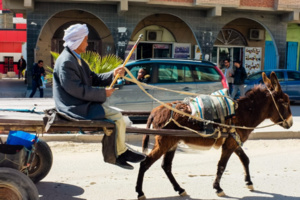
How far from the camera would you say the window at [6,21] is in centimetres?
3719

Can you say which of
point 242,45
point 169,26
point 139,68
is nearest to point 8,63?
point 169,26

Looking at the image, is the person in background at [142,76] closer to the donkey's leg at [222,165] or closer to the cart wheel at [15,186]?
the donkey's leg at [222,165]

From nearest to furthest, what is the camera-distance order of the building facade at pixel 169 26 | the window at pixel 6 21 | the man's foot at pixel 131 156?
1. the man's foot at pixel 131 156
2. the building facade at pixel 169 26
3. the window at pixel 6 21

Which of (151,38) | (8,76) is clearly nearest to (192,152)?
(151,38)

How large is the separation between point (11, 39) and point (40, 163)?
33283 millimetres

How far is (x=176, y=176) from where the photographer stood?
20.5 ft

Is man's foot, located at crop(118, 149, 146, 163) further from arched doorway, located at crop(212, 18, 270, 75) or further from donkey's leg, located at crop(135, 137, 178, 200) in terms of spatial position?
arched doorway, located at crop(212, 18, 270, 75)

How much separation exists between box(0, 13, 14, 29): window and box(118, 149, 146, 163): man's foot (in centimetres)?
3592

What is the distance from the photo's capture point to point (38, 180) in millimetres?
5504

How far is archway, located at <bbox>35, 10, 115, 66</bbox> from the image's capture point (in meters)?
20.7

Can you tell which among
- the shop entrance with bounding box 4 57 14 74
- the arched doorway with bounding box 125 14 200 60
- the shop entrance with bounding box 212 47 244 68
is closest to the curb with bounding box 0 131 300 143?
the arched doorway with bounding box 125 14 200 60

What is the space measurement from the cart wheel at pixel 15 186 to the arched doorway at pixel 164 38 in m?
18.3

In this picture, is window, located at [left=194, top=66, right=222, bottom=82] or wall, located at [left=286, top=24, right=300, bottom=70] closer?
window, located at [left=194, top=66, right=222, bottom=82]

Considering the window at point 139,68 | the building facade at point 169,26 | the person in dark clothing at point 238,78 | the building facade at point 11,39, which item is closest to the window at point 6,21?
the building facade at point 11,39
